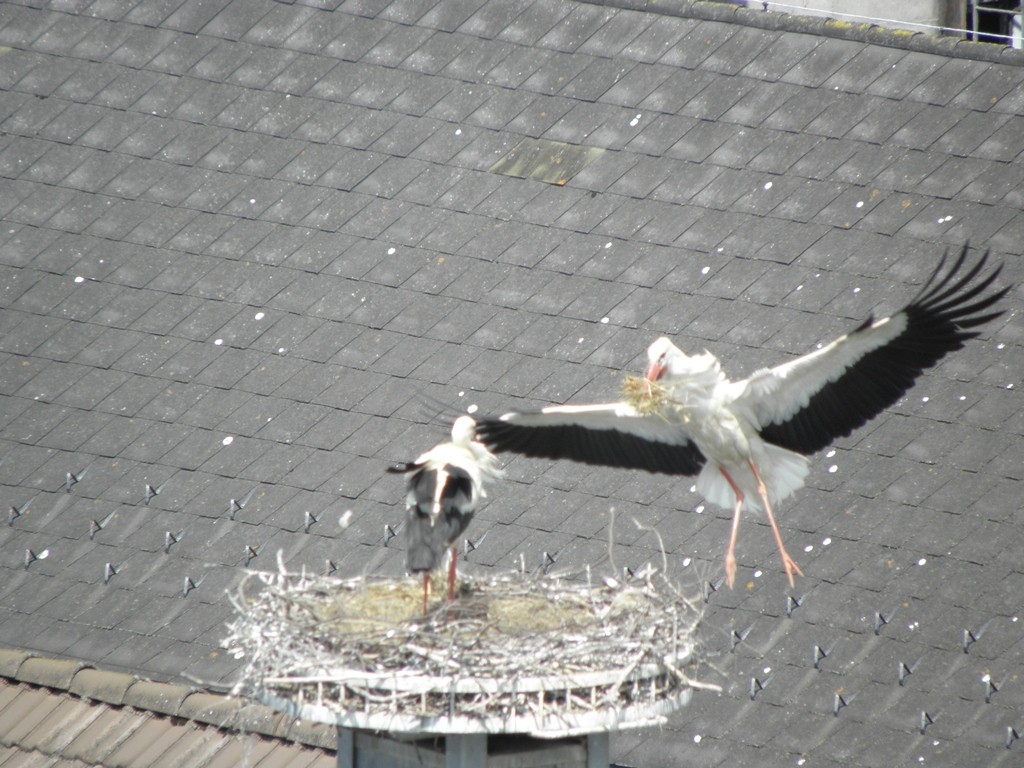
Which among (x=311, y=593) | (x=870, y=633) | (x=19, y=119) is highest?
(x=311, y=593)

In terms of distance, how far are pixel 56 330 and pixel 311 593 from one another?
154 inches

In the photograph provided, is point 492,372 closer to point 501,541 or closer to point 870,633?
point 501,541

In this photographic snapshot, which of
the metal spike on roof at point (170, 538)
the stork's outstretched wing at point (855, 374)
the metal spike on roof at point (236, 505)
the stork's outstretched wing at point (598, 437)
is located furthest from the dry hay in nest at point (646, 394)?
the metal spike on roof at point (170, 538)

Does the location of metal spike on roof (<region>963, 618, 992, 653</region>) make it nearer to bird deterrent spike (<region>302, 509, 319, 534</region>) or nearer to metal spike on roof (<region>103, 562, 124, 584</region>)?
bird deterrent spike (<region>302, 509, 319, 534</region>)

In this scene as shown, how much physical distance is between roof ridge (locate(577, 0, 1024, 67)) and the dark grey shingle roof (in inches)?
1.0

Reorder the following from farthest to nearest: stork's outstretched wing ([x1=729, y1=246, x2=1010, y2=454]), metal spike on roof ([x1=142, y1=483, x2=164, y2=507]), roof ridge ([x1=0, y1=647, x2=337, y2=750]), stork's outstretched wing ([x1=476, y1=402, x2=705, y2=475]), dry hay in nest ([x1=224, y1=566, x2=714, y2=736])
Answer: metal spike on roof ([x1=142, y1=483, x2=164, y2=507]) → roof ridge ([x1=0, y1=647, x2=337, y2=750]) → stork's outstretched wing ([x1=476, y1=402, x2=705, y2=475]) → stork's outstretched wing ([x1=729, y1=246, x2=1010, y2=454]) → dry hay in nest ([x1=224, y1=566, x2=714, y2=736])

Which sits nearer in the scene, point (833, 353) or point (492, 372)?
point (833, 353)

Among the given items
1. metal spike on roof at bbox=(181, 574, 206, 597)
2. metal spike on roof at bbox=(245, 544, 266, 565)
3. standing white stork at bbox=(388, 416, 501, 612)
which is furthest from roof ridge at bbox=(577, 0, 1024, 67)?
standing white stork at bbox=(388, 416, 501, 612)

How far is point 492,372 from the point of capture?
9984mm

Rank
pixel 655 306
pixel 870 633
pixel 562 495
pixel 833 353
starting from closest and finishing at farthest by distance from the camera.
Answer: pixel 833 353, pixel 870 633, pixel 562 495, pixel 655 306

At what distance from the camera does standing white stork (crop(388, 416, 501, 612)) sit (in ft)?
23.6

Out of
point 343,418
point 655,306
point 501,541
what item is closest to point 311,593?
point 501,541

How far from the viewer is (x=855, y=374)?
8039 mm

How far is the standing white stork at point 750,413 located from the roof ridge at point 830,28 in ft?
9.94
